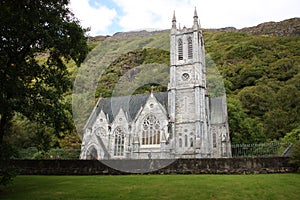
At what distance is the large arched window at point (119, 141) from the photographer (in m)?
44.9

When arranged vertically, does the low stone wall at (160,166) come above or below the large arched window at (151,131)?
below

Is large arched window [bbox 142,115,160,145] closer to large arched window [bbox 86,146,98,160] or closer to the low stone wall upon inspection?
large arched window [bbox 86,146,98,160]

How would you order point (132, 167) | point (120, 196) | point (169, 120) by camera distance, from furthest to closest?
point (169, 120) → point (132, 167) → point (120, 196)

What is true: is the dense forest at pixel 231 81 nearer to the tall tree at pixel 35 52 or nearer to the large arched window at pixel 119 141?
the tall tree at pixel 35 52

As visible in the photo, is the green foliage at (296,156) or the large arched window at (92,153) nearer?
the green foliage at (296,156)

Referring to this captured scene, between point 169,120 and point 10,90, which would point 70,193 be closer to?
point 10,90

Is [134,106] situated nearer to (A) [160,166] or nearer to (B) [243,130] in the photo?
(B) [243,130]

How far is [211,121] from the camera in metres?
45.5

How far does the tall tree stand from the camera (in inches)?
558

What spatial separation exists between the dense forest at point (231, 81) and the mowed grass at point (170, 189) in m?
4.34

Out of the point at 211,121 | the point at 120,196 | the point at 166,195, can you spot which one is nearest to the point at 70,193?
the point at 120,196

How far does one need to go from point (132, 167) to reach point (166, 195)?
8.51 metres

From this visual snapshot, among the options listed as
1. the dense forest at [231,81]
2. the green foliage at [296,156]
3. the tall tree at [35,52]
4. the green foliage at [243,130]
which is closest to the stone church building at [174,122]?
the dense forest at [231,81]

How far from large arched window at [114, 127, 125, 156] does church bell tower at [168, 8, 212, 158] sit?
9.04m
